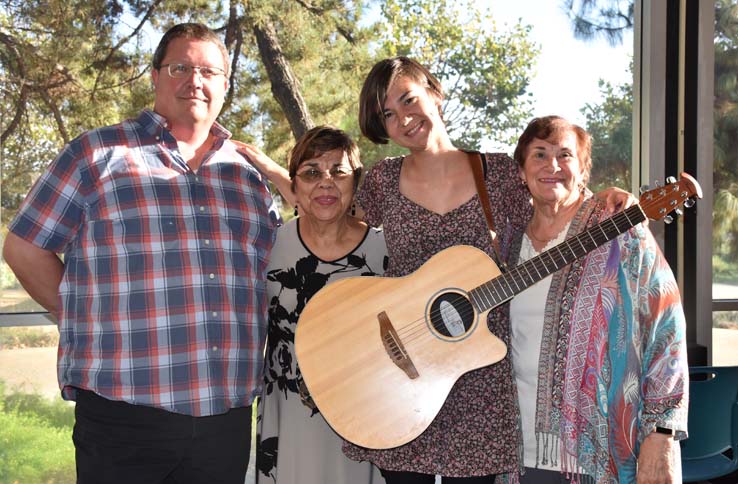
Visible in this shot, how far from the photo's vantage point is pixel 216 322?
6.24 ft

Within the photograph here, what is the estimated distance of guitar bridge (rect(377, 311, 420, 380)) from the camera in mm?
1748

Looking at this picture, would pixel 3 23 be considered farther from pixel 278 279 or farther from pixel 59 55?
pixel 278 279

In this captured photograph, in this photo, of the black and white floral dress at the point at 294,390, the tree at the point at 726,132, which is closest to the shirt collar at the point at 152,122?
the black and white floral dress at the point at 294,390

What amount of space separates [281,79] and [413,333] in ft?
6.19

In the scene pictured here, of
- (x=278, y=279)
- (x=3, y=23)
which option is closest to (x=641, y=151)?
(x=278, y=279)

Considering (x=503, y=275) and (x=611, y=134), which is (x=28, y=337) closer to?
(x=503, y=275)

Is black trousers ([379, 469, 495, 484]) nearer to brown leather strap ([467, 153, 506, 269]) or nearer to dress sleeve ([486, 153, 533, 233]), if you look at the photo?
brown leather strap ([467, 153, 506, 269])

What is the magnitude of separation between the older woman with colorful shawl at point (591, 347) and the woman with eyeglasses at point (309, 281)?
54 centimetres

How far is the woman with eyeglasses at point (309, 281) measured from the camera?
205 centimetres

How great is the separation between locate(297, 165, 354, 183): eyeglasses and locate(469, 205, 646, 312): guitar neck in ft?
1.95

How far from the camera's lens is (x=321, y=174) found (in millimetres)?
2061

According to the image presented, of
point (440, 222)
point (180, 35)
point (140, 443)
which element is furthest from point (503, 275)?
point (180, 35)

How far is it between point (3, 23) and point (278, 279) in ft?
6.28

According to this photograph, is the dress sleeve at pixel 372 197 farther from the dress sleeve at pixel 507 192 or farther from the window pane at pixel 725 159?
the window pane at pixel 725 159
